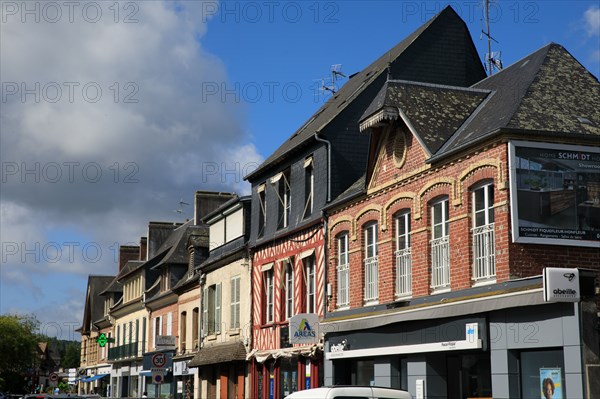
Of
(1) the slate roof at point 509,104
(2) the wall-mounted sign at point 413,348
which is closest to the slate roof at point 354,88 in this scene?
(1) the slate roof at point 509,104

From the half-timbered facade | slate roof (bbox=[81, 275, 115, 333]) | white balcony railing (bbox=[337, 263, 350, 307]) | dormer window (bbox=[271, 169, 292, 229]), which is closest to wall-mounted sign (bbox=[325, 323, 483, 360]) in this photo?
white balcony railing (bbox=[337, 263, 350, 307])

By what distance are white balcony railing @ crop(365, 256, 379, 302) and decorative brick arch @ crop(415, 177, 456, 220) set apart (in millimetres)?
2559

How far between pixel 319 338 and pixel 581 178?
9.96m

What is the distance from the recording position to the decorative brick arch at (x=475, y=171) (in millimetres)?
16844

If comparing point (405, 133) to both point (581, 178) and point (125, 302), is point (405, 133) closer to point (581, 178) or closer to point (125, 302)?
point (581, 178)

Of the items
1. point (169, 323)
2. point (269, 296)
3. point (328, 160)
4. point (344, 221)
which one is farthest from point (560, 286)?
point (169, 323)

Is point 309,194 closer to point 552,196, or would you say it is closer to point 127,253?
point 552,196

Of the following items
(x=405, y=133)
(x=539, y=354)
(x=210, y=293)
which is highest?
(x=405, y=133)

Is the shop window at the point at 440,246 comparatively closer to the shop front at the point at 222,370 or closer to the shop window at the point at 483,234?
the shop window at the point at 483,234

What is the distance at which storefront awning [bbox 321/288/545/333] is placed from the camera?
51.7 ft

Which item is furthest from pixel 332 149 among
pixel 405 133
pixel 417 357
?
pixel 417 357

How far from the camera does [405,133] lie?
2080cm

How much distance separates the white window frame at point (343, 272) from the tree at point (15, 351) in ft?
166

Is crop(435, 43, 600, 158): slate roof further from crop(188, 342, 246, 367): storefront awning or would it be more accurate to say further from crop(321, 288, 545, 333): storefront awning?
crop(188, 342, 246, 367): storefront awning
